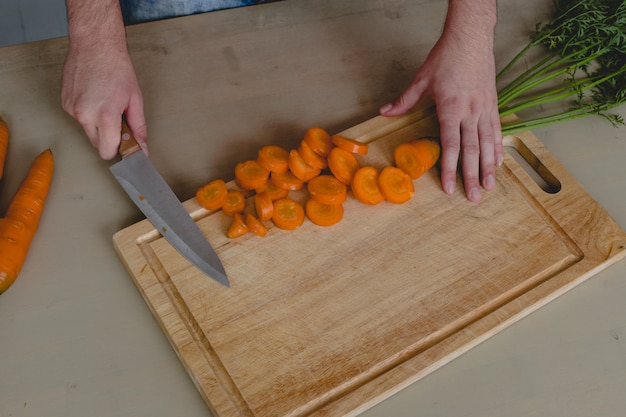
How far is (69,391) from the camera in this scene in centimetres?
142

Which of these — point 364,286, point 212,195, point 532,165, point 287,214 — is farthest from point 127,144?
point 532,165

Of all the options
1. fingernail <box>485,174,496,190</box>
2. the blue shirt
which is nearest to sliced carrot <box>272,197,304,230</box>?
fingernail <box>485,174,496,190</box>

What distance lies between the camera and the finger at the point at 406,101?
188 centimetres

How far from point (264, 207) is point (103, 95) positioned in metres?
0.54

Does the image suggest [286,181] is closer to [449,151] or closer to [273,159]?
[273,159]

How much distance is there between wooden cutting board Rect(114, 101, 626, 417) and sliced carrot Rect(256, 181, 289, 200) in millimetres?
112

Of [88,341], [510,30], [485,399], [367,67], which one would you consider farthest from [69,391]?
[510,30]

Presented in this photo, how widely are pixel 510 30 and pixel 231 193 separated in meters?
1.36

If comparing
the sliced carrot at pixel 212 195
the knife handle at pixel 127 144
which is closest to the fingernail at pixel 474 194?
the sliced carrot at pixel 212 195

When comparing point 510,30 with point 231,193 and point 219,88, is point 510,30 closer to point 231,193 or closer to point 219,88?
point 219,88

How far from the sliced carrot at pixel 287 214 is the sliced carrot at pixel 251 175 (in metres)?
0.08

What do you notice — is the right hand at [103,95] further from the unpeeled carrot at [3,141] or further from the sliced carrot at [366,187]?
the sliced carrot at [366,187]

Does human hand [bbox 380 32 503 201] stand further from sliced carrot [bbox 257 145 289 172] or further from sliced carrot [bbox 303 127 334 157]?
sliced carrot [bbox 257 145 289 172]

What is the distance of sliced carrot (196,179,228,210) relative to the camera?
1648 millimetres
